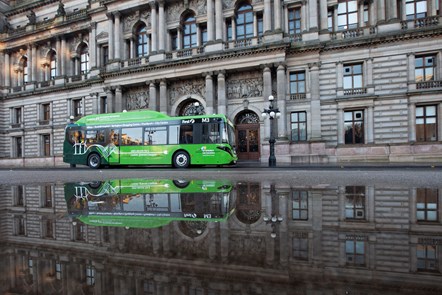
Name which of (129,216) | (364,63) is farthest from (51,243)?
(364,63)

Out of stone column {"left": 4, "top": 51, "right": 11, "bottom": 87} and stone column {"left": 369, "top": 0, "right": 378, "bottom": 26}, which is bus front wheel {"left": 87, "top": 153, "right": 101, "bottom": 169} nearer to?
stone column {"left": 369, "top": 0, "right": 378, "bottom": 26}

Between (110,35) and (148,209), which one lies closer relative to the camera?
(148,209)

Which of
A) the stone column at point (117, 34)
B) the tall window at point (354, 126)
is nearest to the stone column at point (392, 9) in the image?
the tall window at point (354, 126)

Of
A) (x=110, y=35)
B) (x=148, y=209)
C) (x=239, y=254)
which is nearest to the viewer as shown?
(x=239, y=254)

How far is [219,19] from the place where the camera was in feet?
79.8

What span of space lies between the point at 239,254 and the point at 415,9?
2653cm

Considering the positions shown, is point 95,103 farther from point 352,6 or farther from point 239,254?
point 239,254

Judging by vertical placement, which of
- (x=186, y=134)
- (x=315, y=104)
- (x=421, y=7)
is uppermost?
(x=421, y=7)

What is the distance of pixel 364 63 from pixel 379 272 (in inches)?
918

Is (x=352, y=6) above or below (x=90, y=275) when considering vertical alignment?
above

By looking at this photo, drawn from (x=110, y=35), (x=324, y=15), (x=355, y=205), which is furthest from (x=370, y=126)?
(x=110, y=35)

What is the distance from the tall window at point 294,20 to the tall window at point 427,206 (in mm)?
22041

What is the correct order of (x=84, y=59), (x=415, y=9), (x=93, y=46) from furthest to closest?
(x=84, y=59), (x=93, y=46), (x=415, y=9)

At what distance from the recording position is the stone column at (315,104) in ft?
71.3
